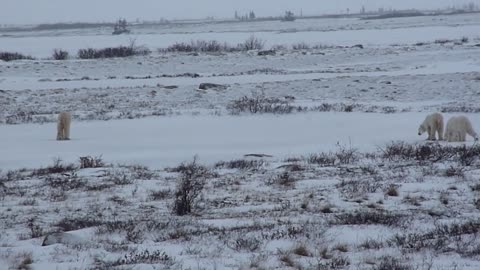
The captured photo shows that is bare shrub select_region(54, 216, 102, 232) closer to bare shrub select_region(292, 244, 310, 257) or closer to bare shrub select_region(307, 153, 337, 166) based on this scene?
bare shrub select_region(292, 244, 310, 257)

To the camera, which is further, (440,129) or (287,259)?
(440,129)

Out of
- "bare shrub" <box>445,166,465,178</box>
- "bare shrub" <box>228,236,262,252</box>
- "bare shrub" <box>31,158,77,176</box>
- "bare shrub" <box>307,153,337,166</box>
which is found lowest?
"bare shrub" <box>307,153,337,166</box>

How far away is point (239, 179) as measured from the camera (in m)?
10.3

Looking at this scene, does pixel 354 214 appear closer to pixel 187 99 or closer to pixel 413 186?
pixel 413 186

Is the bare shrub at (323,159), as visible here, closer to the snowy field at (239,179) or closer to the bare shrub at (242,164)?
the snowy field at (239,179)

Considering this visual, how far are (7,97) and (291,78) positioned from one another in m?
14.0

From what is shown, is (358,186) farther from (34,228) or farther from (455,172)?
(34,228)

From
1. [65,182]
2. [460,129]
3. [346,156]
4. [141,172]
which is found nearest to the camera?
[65,182]

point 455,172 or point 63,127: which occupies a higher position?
point 63,127

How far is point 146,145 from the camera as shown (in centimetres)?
1523

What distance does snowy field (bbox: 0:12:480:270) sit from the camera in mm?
5824

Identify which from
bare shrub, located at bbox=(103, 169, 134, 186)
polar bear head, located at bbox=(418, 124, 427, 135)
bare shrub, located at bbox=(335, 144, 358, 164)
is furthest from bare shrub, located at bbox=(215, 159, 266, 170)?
polar bear head, located at bbox=(418, 124, 427, 135)

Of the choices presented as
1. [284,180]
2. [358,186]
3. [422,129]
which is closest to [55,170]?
[284,180]

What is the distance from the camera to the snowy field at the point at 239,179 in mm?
5824
